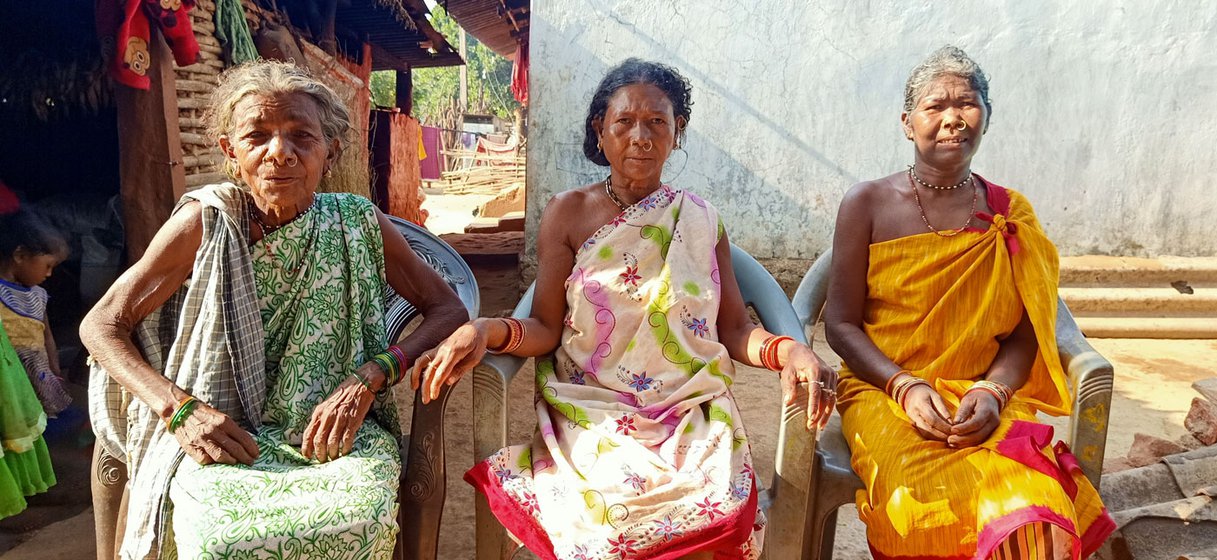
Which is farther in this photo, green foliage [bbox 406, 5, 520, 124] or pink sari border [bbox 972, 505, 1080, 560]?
green foliage [bbox 406, 5, 520, 124]

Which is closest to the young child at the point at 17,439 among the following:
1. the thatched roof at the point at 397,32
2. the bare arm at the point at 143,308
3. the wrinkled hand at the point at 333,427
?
the bare arm at the point at 143,308

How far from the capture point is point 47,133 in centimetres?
561

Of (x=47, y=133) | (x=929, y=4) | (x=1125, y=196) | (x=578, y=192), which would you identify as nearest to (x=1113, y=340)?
(x=1125, y=196)

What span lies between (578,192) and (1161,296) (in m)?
6.14

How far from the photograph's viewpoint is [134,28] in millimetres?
3646

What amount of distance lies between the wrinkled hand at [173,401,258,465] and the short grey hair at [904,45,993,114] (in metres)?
2.19

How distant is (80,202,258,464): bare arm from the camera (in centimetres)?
180

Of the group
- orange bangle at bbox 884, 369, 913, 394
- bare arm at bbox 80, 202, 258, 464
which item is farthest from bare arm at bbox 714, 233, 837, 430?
bare arm at bbox 80, 202, 258, 464

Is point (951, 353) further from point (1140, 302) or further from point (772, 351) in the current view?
point (1140, 302)

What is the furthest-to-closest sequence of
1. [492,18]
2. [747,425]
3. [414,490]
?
[492,18]
[747,425]
[414,490]

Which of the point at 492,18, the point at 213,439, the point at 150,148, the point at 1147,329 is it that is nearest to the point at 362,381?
the point at 213,439

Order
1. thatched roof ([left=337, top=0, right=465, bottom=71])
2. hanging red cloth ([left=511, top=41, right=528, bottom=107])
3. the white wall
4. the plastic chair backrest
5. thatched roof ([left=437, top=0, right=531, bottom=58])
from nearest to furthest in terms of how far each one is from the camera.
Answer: the plastic chair backrest, the white wall, thatched roof ([left=337, top=0, right=465, bottom=71]), thatched roof ([left=437, top=0, right=531, bottom=58]), hanging red cloth ([left=511, top=41, right=528, bottom=107])

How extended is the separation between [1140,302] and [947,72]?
17.2ft

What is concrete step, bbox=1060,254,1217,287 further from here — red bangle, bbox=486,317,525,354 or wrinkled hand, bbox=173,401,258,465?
wrinkled hand, bbox=173,401,258,465
